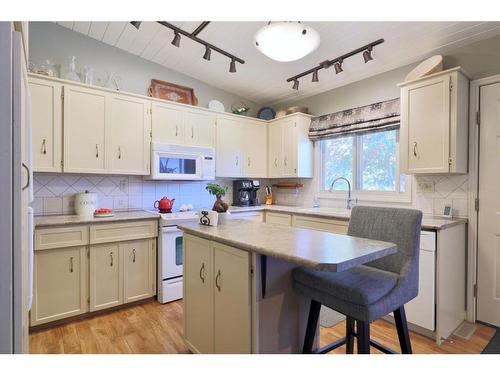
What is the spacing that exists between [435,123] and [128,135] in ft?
9.82

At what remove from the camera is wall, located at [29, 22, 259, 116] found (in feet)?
9.04

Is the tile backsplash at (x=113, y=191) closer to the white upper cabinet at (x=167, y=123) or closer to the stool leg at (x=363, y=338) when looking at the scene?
the white upper cabinet at (x=167, y=123)

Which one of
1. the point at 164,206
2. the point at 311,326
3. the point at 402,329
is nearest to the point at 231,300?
the point at 311,326

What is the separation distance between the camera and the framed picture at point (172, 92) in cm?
338

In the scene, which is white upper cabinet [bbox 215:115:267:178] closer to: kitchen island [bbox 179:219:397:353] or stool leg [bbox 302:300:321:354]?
kitchen island [bbox 179:219:397:353]

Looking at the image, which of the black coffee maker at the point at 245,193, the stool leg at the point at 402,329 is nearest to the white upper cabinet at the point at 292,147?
the black coffee maker at the point at 245,193

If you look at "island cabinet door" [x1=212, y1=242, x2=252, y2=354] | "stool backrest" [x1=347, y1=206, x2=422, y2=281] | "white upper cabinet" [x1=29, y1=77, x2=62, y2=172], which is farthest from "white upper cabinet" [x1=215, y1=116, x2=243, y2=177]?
"stool backrest" [x1=347, y1=206, x2=422, y2=281]

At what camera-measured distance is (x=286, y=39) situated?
1.83 metres

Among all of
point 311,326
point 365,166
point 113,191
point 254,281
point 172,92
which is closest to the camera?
point 254,281

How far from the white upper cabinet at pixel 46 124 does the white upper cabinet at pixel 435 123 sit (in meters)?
3.26

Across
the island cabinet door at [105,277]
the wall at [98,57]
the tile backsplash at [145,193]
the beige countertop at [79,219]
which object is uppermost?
the wall at [98,57]

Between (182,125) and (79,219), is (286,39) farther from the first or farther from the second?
(79,219)

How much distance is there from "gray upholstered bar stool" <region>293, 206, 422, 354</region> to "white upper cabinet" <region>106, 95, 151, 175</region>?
225 cm

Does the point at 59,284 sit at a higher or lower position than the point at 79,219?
lower
